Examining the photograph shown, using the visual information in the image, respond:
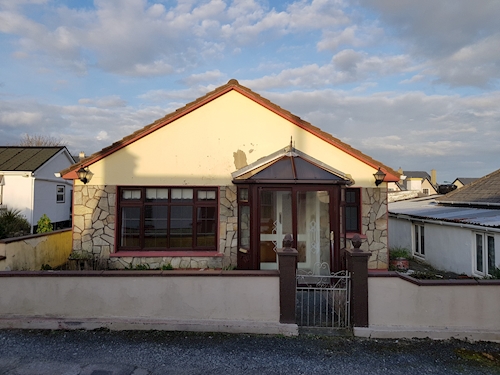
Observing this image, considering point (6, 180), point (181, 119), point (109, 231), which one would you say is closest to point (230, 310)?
point (109, 231)

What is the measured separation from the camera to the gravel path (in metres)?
4.78

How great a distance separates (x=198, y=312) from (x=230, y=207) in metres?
3.83

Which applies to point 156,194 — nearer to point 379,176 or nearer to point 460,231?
point 379,176

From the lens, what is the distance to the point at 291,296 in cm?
602

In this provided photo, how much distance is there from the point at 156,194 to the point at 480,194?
1336cm

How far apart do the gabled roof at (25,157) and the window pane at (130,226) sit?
458 inches

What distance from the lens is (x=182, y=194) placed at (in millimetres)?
9617

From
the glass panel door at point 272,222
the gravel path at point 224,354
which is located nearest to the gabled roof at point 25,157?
the glass panel door at point 272,222

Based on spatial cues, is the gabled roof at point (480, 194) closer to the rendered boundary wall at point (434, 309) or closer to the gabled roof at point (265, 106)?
the gabled roof at point (265, 106)

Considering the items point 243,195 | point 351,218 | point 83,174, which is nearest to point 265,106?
point 243,195

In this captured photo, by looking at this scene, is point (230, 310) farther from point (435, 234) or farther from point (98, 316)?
point (435, 234)

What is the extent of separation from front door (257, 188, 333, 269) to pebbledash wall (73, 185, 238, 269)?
3.17 feet

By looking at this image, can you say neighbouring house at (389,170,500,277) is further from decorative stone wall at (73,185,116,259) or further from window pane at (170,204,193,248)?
decorative stone wall at (73,185,116,259)

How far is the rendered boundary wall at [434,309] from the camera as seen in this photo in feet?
19.5
